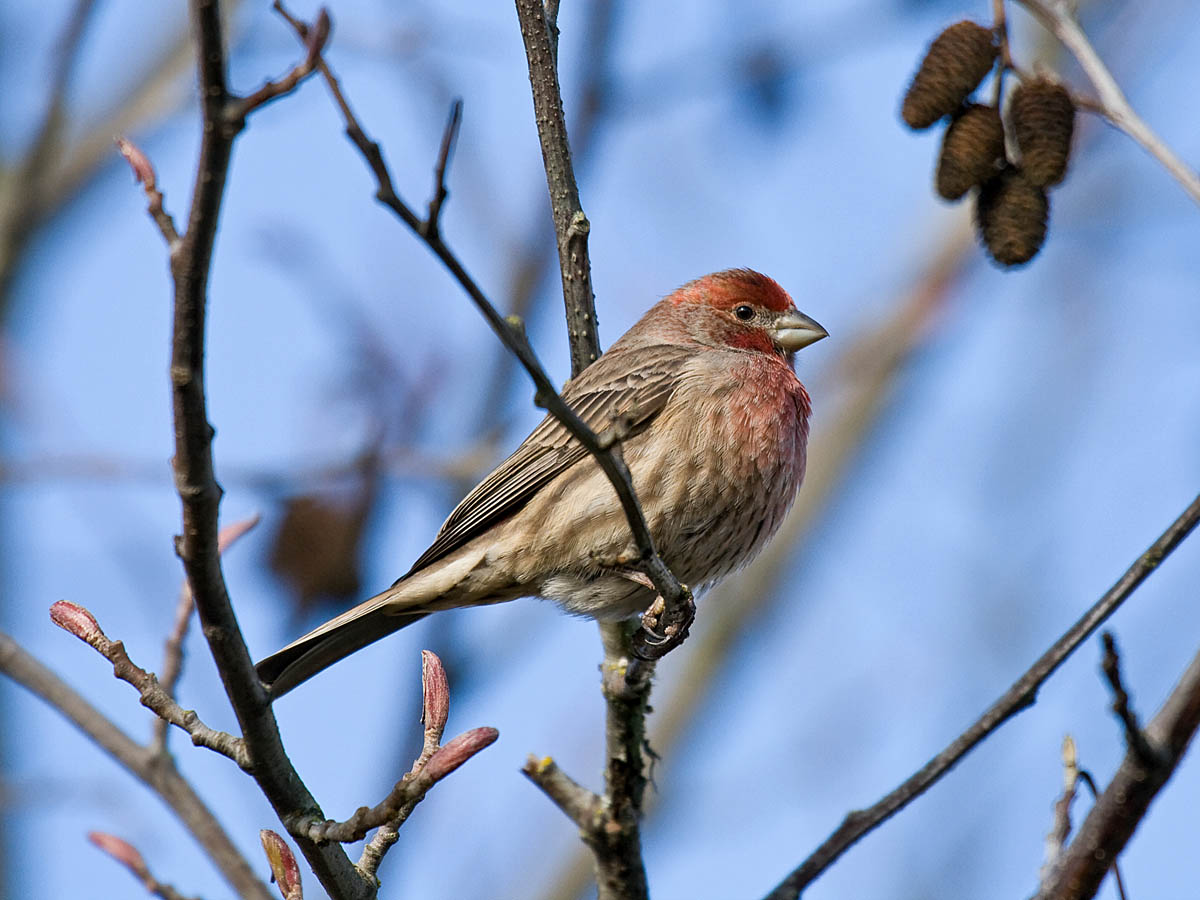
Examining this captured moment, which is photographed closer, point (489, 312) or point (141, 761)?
point (489, 312)

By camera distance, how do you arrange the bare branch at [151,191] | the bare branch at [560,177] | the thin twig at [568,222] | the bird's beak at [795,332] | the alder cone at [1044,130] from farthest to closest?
the bird's beak at [795,332], the bare branch at [560,177], the thin twig at [568,222], the alder cone at [1044,130], the bare branch at [151,191]

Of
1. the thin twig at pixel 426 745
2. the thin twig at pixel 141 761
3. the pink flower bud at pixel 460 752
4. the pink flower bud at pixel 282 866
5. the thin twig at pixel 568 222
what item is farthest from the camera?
Answer: the thin twig at pixel 568 222

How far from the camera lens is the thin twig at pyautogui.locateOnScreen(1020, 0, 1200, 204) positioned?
344cm

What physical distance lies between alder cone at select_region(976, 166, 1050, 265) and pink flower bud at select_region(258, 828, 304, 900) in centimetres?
287

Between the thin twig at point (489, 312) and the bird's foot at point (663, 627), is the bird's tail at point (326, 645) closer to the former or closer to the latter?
the bird's foot at point (663, 627)

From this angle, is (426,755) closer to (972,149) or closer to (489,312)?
(489,312)

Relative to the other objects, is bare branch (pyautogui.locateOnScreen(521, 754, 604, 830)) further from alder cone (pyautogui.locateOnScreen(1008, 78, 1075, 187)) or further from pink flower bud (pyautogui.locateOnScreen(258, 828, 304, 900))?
alder cone (pyautogui.locateOnScreen(1008, 78, 1075, 187))

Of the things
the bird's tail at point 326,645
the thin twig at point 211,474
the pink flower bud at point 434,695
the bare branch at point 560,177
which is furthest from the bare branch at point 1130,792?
the bird's tail at point 326,645

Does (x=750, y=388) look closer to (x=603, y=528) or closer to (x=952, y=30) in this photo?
(x=603, y=528)

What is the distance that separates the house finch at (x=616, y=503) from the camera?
18.0 feet

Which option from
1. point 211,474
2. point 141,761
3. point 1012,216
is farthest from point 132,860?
point 1012,216

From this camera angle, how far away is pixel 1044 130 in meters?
4.50

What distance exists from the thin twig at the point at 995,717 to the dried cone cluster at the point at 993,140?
1.27 m

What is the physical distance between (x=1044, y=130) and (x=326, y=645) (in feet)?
10.5
